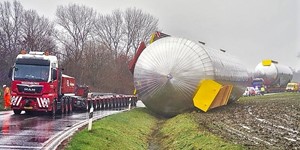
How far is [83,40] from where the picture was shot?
2864 inches

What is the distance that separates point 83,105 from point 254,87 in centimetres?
4255

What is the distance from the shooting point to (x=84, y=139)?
1191 cm

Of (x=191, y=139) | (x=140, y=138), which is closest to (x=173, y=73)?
(x=140, y=138)

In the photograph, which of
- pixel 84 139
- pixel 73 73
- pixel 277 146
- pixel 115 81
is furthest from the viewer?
pixel 115 81

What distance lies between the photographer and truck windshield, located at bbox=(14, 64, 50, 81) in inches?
787

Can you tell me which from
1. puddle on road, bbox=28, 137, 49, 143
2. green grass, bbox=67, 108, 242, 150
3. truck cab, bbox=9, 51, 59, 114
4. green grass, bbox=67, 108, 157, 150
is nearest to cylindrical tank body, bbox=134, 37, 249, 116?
green grass, bbox=67, 108, 157, 150

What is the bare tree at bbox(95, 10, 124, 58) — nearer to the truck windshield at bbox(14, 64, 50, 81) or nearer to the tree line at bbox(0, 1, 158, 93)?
the tree line at bbox(0, 1, 158, 93)

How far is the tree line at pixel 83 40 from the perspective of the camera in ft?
176

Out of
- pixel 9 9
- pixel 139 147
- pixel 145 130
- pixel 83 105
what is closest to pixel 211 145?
pixel 139 147

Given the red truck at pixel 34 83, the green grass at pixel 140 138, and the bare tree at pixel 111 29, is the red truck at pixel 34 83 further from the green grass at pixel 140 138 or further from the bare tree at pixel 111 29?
the bare tree at pixel 111 29

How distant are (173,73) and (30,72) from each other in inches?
302

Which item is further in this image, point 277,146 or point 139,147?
point 139,147

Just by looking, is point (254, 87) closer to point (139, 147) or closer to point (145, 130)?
point (145, 130)

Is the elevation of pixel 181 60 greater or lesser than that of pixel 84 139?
greater
